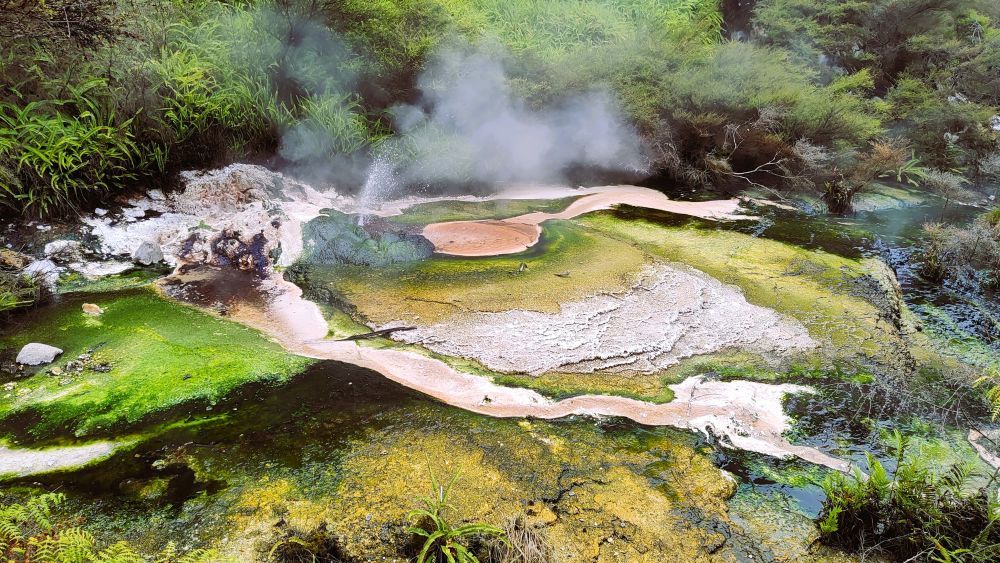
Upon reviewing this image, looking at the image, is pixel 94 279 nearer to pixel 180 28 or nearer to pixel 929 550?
pixel 180 28

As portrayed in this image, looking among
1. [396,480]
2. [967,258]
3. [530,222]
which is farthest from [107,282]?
[967,258]

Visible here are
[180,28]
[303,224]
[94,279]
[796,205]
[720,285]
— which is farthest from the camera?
[796,205]

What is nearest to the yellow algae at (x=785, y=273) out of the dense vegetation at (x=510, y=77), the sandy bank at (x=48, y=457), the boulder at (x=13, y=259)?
the dense vegetation at (x=510, y=77)

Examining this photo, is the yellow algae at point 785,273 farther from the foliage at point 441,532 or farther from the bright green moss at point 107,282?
the bright green moss at point 107,282

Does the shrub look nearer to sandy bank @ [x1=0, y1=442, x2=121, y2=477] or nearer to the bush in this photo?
sandy bank @ [x1=0, y1=442, x2=121, y2=477]

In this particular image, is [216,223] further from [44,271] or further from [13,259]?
[13,259]

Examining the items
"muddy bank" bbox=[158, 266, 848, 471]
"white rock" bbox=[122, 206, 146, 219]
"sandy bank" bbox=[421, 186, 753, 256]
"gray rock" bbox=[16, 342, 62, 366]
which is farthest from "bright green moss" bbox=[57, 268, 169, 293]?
"sandy bank" bbox=[421, 186, 753, 256]

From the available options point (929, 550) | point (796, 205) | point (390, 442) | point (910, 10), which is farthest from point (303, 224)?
point (910, 10)
